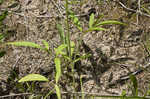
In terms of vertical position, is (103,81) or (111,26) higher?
(111,26)

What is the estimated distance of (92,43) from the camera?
148 centimetres

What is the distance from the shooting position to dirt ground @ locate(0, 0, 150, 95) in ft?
4.40

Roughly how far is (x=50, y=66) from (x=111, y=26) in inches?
23.3

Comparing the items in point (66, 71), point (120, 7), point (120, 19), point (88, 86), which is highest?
point (120, 7)

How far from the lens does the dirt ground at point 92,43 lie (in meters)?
1.34

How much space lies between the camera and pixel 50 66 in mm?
1378

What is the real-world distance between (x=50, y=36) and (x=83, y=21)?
1.00 ft

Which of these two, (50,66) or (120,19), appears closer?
(50,66)

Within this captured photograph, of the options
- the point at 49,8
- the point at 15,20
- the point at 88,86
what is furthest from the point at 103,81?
the point at 15,20

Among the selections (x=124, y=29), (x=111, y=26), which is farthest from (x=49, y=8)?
(x=124, y=29)

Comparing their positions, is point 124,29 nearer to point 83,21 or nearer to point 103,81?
point 83,21

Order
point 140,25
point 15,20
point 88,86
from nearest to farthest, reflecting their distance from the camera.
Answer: point 88,86 < point 140,25 < point 15,20

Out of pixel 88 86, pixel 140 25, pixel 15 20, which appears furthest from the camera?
pixel 15 20

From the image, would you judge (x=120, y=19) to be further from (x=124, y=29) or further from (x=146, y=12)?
(x=146, y=12)
